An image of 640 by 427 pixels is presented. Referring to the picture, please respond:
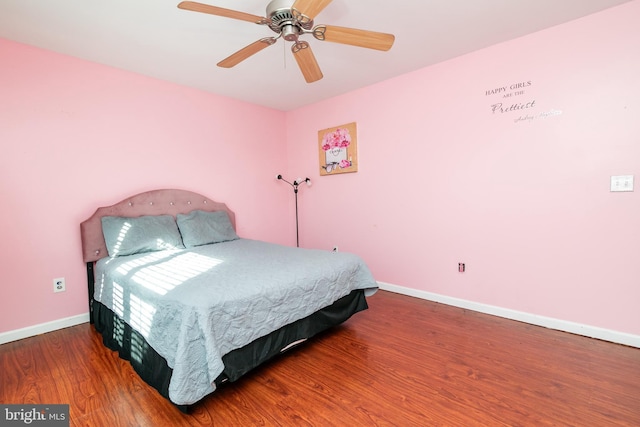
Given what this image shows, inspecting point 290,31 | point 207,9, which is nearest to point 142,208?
point 207,9

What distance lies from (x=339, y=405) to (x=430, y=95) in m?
Result: 2.72

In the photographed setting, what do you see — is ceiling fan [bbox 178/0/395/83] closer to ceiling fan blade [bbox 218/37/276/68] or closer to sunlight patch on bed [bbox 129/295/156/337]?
ceiling fan blade [bbox 218/37/276/68]

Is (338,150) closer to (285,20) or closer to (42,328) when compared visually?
(285,20)

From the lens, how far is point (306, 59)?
6.13 feet

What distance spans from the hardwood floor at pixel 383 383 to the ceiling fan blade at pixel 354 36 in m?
1.98

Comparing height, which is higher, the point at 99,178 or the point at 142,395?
the point at 99,178

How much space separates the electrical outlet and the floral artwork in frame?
112 inches

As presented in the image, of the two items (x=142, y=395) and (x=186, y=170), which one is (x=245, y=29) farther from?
(x=142, y=395)

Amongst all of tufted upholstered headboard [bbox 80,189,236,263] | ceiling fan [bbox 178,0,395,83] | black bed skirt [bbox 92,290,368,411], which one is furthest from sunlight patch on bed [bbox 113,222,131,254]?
ceiling fan [bbox 178,0,395,83]

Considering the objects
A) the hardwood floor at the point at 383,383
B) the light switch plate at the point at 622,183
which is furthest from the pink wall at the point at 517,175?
the hardwood floor at the point at 383,383

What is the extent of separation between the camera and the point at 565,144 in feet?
7.23

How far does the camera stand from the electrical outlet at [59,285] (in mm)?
2443

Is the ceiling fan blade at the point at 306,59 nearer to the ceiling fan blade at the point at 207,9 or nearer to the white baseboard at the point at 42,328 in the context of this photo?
the ceiling fan blade at the point at 207,9

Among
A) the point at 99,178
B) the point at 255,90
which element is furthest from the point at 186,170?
the point at 255,90
